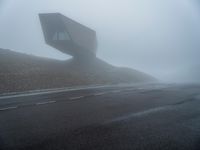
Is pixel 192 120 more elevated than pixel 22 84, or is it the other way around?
pixel 22 84

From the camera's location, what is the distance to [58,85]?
97.2ft

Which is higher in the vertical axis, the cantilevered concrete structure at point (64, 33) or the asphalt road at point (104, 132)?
the cantilevered concrete structure at point (64, 33)

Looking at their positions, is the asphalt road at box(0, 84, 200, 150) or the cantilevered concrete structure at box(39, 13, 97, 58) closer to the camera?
the asphalt road at box(0, 84, 200, 150)

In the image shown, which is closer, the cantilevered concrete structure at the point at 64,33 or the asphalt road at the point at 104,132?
the asphalt road at the point at 104,132

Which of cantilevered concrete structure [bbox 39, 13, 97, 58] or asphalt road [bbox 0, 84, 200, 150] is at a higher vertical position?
cantilevered concrete structure [bbox 39, 13, 97, 58]

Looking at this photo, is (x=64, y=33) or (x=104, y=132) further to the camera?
(x=64, y=33)

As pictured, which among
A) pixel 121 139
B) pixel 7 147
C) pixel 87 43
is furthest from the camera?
pixel 87 43

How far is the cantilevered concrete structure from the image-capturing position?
43.3 meters

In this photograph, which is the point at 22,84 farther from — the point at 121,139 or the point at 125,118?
the point at 121,139

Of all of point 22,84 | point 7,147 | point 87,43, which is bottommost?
point 7,147

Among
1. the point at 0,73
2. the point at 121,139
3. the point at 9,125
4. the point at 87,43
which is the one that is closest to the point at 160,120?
the point at 121,139

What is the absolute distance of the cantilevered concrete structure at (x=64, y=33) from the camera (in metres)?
43.3

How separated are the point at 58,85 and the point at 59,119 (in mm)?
23273

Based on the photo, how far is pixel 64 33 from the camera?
147 feet
